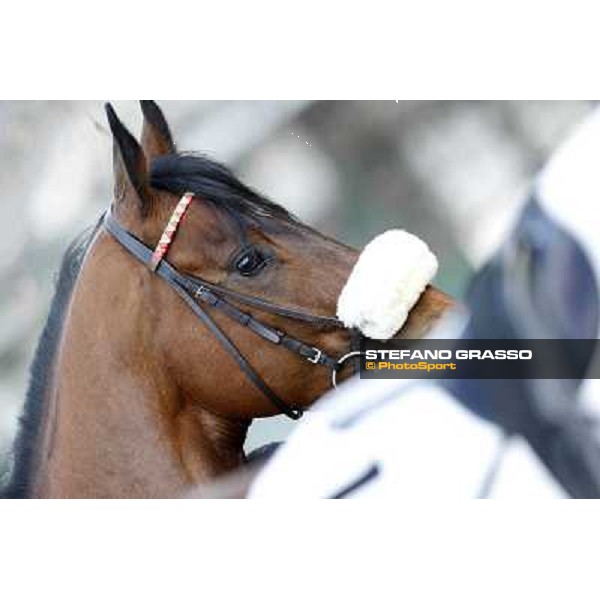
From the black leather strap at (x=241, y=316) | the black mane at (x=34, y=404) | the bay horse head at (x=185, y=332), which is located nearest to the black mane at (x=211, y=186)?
the bay horse head at (x=185, y=332)

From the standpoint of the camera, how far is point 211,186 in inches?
76.4

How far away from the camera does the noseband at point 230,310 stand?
186 cm

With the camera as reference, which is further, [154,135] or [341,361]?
[154,135]

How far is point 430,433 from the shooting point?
7.61 feet

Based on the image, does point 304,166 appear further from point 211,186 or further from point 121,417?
point 121,417

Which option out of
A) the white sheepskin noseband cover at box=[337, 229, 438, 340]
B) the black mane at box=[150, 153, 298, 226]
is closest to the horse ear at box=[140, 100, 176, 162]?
the black mane at box=[150, 153, 298, 226]

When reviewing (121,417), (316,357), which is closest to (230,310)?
(316,357)

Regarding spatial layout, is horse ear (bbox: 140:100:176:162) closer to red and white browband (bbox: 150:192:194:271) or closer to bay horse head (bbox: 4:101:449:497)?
bay horse head (bbox: 4:101:449:497)

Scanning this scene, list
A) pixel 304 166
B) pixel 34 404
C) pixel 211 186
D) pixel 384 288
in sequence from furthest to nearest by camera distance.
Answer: pixel 304 166
pixel 34 404
pixel 211 186
pixel 384 288

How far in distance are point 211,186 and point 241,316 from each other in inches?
12.1

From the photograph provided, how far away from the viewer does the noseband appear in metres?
1.86

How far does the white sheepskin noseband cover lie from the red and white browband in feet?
1.30

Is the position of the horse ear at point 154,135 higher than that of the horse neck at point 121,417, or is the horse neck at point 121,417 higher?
the horse ear at point 154,135

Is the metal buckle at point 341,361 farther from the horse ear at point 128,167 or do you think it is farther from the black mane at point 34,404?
the black mane at point 34,404
